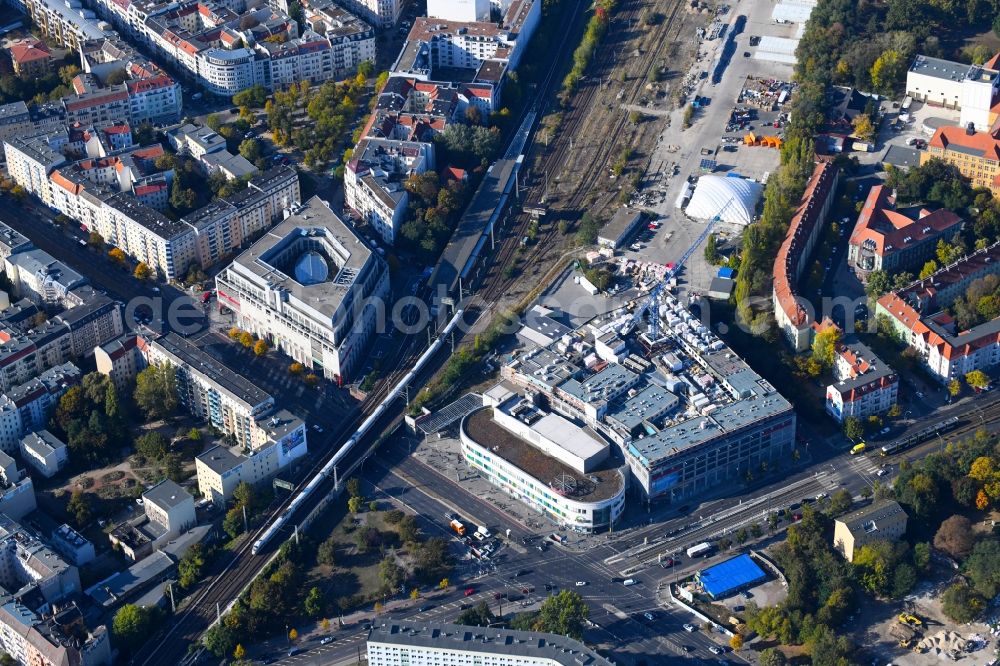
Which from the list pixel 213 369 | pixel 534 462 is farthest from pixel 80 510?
pixel 534 462

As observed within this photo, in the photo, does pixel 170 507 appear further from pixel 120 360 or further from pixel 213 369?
pixel 120 360

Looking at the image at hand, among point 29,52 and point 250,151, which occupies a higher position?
point 250,151

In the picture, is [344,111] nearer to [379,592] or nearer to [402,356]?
[402,356]

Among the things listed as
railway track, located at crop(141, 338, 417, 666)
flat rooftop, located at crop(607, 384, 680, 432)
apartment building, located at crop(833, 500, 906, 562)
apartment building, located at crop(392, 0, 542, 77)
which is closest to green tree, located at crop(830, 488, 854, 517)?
apartment building, located at crop(833, 500, 906, 562)

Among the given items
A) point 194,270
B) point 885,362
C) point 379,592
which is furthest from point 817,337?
point 194,270

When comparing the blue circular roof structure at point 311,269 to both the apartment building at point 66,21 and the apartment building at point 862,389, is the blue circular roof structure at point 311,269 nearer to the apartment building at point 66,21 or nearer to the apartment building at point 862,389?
the apartment building at point 862,389

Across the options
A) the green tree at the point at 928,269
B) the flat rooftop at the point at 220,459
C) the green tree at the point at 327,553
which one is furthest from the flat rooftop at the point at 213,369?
the green tree at the point at 928,269
